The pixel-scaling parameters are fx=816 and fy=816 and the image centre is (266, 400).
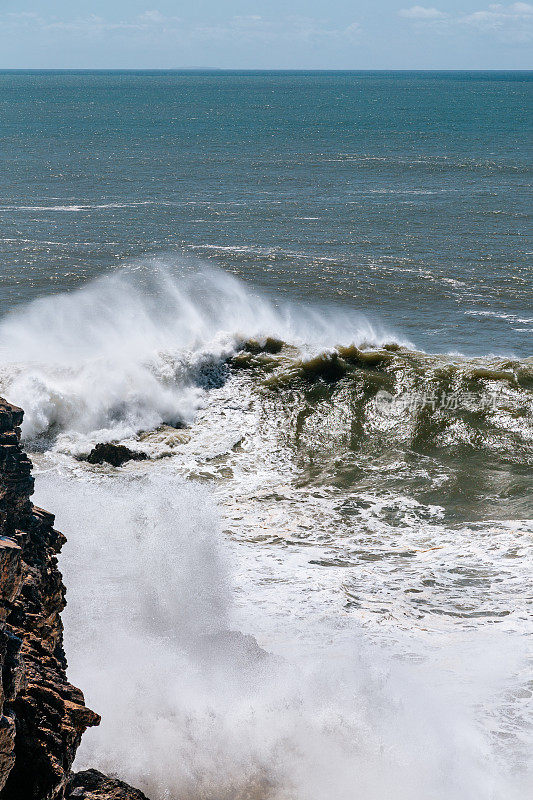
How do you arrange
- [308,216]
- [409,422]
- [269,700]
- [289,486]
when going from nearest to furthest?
1. [269,700]
2. [289,486]
3. [409,422]
4. [308,216]

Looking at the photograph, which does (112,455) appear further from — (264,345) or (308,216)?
(308,216)

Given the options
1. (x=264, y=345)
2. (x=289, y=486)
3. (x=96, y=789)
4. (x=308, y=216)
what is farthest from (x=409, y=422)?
(x=308, y=216)

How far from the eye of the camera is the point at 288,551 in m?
16.8

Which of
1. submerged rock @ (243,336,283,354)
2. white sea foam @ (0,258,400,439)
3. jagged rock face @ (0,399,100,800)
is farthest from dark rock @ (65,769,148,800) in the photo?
submerged rock @ (243,336,283,354)

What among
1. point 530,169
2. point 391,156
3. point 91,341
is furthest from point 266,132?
point 91,341

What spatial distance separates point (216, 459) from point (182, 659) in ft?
30.2

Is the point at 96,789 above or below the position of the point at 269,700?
above

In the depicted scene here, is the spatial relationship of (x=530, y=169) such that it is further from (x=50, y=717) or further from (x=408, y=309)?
(x=50, y=717)

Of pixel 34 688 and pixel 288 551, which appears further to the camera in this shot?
pixel 288 551

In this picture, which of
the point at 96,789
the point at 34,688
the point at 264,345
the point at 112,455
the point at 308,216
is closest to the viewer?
the point at 34,688

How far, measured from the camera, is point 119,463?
21062 millimetres

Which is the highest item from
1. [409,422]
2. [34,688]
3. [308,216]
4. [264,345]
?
[308,216]

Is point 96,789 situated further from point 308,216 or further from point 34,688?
point 308,216

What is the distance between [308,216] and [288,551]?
132 feet
